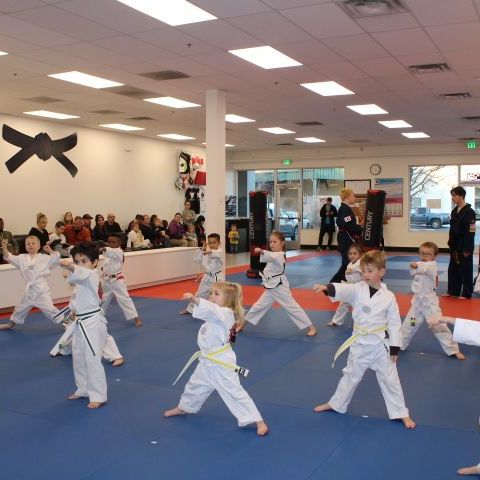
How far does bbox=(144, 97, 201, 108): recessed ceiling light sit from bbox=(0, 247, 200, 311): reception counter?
107 inches

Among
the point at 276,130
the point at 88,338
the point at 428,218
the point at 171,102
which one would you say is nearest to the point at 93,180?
the point at 171,102

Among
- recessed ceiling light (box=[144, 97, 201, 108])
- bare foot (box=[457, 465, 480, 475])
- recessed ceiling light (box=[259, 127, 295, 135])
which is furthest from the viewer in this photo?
recessed ceiling light (box=[259, 127, 295, 135])

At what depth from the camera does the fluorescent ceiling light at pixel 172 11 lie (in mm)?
5418

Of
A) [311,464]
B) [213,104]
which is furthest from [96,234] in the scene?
[311,464]

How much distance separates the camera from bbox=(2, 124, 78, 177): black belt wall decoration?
11.9 m

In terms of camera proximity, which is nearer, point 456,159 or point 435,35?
point 435,35

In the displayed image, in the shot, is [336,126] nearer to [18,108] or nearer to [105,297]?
[18,108]

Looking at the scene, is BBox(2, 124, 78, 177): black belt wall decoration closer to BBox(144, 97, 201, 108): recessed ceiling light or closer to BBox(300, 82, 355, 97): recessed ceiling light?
BBox(144, 97, 201, 108): recessed ceiling light

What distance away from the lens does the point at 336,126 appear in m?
13.6

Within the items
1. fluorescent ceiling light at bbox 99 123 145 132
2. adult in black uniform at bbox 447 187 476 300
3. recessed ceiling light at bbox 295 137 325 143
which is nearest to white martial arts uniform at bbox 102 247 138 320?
adult in black uniform at bbox 447 187 476 300

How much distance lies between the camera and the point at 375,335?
374 centimetres

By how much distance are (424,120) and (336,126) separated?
2.03 meters

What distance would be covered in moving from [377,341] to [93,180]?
37.0 feet

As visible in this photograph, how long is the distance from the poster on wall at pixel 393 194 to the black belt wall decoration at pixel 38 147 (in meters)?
9.31
